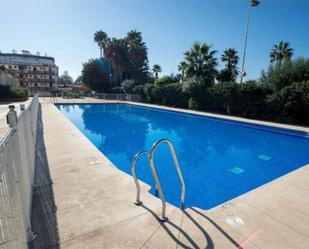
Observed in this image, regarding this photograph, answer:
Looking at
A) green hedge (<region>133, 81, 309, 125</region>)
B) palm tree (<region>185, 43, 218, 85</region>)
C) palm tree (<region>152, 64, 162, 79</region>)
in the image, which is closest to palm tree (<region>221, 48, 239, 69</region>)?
palm tree (<region>185, 43, 218, 85</region>)

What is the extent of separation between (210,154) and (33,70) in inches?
2227

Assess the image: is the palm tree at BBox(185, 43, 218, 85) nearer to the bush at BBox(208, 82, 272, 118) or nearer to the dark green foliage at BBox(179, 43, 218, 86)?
the dark green foliage at BBox(179, 43, 218, 86)

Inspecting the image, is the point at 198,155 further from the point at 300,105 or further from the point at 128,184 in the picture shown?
the point at 300,105

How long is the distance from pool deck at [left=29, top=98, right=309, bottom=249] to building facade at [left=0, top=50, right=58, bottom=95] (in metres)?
52.7

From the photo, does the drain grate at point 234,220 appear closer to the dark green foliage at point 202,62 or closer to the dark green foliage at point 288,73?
the dark green foliage at point 288,73

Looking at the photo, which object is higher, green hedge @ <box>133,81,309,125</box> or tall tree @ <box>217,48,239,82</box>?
tall tree @ <box>217,48,239,82</box>

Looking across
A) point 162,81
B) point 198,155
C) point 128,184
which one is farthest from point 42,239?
point 162,81

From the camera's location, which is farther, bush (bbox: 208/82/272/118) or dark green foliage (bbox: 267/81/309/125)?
bush (bbox: 208/82/272/118)

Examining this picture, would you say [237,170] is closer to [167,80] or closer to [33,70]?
[167,80]

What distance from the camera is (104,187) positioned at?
3.75 meters

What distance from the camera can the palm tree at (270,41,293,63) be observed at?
25.8m

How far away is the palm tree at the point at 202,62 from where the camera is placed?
17.8 metres

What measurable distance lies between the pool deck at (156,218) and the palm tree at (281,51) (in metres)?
27.3

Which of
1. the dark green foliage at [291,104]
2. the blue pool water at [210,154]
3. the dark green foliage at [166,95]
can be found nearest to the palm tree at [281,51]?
the dark green foliage at [166,95]
